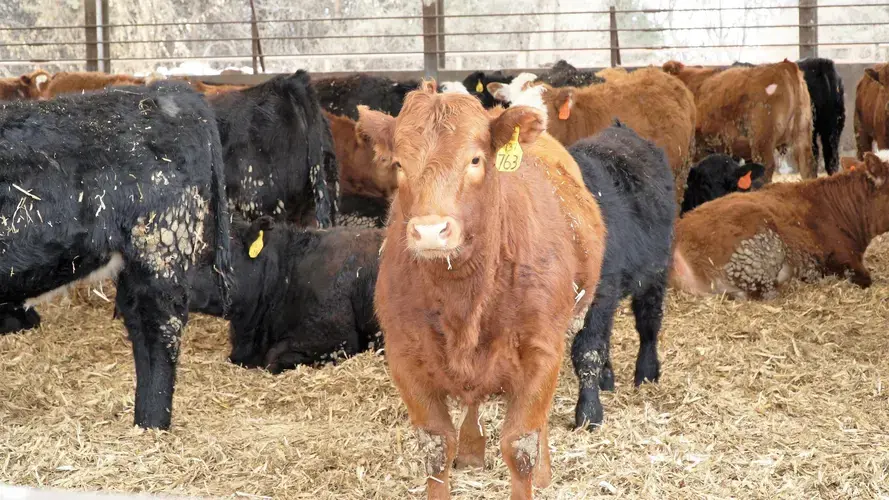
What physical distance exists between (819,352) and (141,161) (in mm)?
4091

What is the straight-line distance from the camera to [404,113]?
3328 mm

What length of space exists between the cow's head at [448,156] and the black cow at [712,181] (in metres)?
6.62

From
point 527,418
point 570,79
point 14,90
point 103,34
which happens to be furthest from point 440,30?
point 527,418

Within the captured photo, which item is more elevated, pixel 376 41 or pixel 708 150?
pixel 376 41

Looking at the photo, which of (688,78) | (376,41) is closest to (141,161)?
(688,78)

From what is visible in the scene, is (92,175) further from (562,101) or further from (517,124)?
(562,101)

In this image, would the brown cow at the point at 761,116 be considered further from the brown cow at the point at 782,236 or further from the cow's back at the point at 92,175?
the cow's back at the point at 92,175

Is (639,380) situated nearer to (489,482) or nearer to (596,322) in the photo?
(596,322)

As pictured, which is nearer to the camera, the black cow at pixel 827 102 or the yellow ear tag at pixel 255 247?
the yellow ear tag at pixel 255 247

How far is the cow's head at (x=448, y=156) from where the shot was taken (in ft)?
9.95

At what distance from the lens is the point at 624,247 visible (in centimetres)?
486

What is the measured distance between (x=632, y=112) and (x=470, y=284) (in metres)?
6.56

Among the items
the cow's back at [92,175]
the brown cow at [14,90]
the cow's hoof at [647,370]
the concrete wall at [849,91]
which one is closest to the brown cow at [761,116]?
the concrete wall at [849,91]

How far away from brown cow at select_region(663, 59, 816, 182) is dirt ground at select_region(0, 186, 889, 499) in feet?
15.6
